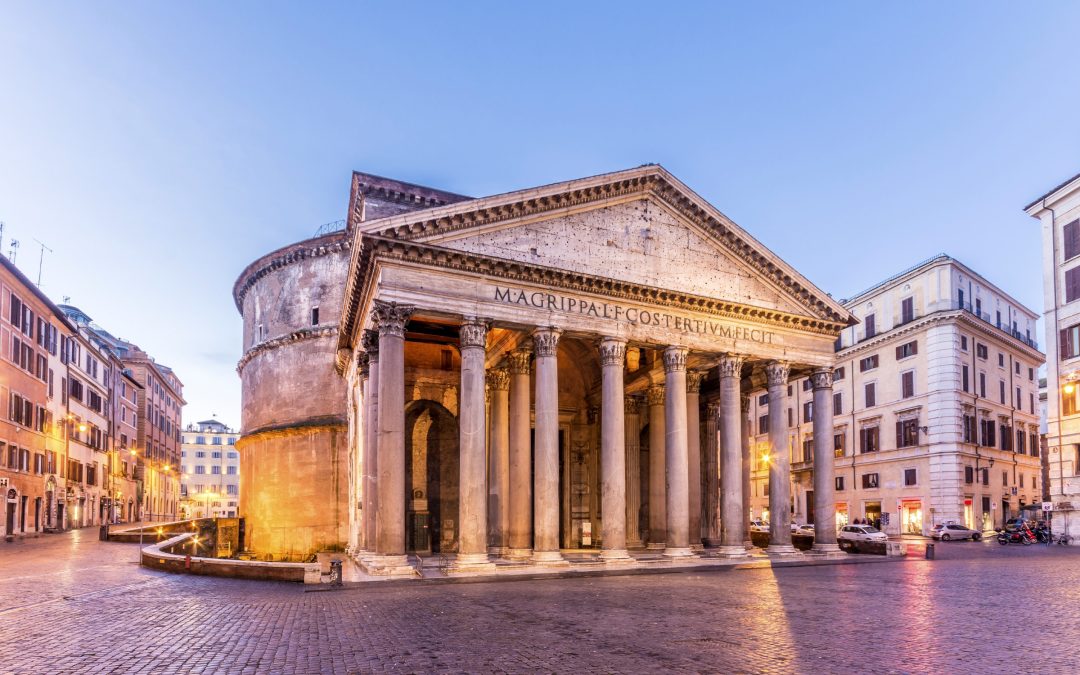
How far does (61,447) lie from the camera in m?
50.2

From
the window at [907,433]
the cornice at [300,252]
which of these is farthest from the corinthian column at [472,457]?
the window at [907,433]

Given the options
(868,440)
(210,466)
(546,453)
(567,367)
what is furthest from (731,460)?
(210,466)

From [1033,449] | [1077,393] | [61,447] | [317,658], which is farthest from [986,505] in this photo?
[61,447]

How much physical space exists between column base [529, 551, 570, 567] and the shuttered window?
98.5ft

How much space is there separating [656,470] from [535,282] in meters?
11.1

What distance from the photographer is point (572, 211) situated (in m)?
24.8

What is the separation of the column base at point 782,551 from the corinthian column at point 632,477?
5670mm

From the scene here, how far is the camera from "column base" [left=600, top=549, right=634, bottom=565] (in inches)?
923

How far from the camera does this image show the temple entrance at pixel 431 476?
30.2 meters

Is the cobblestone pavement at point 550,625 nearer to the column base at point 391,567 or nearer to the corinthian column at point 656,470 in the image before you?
the column base at point 391,567

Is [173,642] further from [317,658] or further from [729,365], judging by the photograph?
[729,365]

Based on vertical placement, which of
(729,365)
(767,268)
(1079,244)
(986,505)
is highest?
(1079,244)

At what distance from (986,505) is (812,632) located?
40088mm

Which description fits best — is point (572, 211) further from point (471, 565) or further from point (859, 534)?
point (859, 534)
